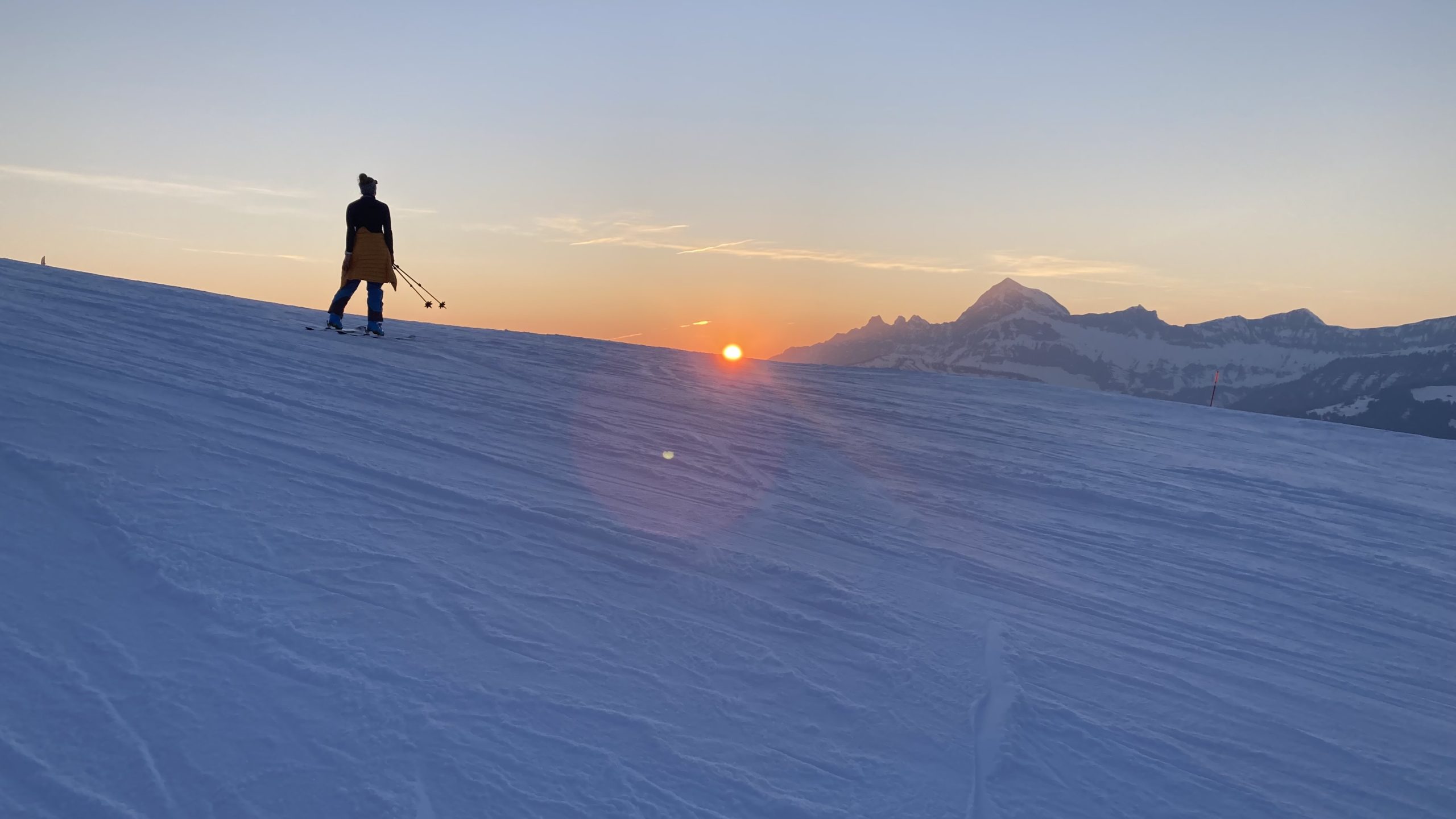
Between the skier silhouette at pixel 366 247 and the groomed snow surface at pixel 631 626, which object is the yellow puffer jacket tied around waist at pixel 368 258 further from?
the groomed snow surface at pixel 631 626

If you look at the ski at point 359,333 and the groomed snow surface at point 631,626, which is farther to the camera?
the ski at point 359,333

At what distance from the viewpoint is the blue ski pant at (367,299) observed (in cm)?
1235

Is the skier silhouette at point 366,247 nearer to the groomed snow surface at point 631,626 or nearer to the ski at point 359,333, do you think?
the ski at point 359,333

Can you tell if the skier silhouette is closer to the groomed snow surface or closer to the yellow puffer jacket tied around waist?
the yellow puffer jacket tied around waist

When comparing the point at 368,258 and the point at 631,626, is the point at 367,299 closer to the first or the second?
the point at 368,258

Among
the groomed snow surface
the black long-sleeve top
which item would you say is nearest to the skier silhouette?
the black long-sleeve top

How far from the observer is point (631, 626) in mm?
3781

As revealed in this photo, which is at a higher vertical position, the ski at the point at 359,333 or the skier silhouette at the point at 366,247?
the skier silhouette at the point at 366,247

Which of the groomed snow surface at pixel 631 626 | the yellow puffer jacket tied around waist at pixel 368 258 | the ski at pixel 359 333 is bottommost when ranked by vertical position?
the groomed snow surface at pixel 631 626

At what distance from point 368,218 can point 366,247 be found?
1.40ft

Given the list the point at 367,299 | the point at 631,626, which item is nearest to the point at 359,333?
the point at 367,299

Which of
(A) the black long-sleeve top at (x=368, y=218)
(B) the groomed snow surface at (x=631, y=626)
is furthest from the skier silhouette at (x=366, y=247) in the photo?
(B) the groomed snow surface at (x=631, y=626)

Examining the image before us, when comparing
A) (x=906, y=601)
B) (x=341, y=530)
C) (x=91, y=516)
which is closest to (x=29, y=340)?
(x=91, y=516)

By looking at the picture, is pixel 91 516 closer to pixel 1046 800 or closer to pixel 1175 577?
pixel 1046 800
